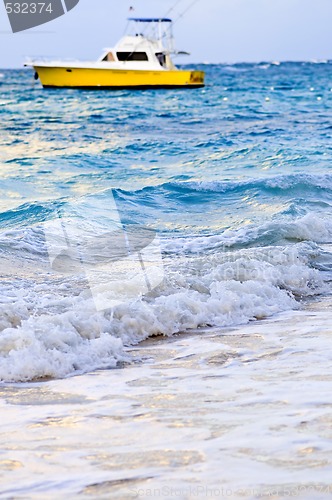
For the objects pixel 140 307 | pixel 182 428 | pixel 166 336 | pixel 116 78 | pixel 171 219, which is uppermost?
pixel 182 428

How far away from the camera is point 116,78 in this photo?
47062 millimetres

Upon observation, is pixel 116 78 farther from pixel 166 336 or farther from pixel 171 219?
pixel 166 336

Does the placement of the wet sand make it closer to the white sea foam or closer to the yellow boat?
the white sea foam

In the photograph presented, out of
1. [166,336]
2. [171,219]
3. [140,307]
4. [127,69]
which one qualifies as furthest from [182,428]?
[127,69]

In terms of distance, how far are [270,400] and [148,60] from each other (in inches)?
1791

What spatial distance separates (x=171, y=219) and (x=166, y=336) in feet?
16.6

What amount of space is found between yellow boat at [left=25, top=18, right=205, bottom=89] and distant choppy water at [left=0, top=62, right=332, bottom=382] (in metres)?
20.9

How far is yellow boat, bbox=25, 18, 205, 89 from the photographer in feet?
154

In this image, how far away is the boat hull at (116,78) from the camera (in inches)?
1838

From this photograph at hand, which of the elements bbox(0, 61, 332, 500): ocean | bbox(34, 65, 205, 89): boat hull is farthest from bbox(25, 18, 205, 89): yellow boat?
bbox(0, 61, 332, 500): ocean

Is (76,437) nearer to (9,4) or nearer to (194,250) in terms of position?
(194,250)

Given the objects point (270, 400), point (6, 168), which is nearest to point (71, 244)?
point (270, 400)

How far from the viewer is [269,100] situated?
37031 mm

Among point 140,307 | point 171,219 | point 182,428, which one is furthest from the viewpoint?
point 171,219
